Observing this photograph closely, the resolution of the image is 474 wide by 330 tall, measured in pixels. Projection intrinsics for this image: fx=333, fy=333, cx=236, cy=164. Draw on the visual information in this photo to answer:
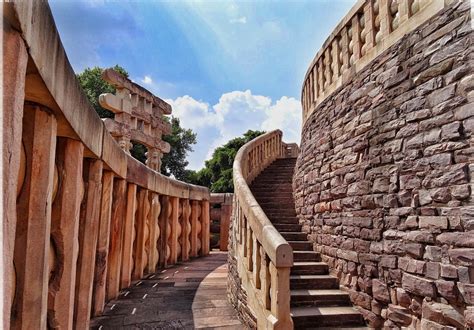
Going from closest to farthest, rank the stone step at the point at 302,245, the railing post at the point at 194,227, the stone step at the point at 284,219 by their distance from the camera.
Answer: the stone step at the point at 302,245 < the stone step at the point at 284,219 < the railing post at the point at 194,227

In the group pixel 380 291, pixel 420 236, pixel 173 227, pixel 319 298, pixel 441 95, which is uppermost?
pixel 441 95

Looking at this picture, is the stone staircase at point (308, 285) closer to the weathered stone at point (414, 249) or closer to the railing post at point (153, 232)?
the weathered stone at point (414, 249)

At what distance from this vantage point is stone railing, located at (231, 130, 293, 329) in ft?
10.1

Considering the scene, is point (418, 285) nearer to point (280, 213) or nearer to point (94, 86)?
point (280, 213)

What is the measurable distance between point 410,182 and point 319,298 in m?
1.79

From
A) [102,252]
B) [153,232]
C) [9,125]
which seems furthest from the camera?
[153,232]

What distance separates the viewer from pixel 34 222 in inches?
78.7

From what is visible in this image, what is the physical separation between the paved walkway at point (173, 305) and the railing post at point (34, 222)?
2037 mm

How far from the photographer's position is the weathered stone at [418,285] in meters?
2.84

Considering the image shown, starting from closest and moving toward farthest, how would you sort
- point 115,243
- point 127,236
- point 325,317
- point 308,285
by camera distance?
point 325,317 < point 308,285 < point 115,243 < point 127,236

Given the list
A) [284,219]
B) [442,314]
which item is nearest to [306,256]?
[284,219]

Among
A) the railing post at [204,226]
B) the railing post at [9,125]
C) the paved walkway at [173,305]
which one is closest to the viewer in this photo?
the railing post at [9,125]

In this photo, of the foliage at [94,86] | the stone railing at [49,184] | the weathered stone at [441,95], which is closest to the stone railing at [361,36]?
the weathered stone at [441,95]

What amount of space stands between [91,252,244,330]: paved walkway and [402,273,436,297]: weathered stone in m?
1.87
